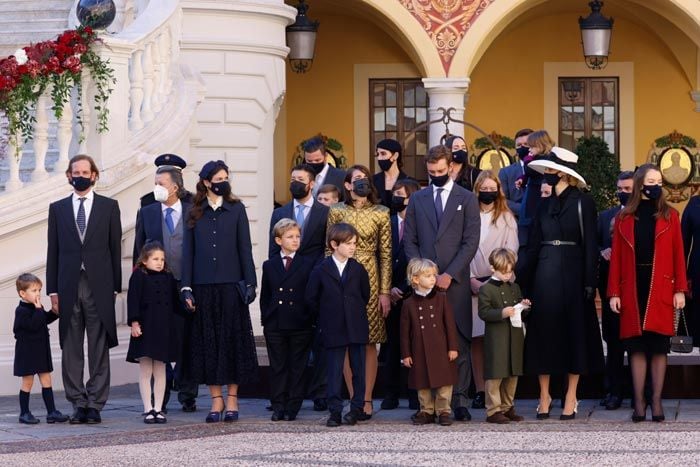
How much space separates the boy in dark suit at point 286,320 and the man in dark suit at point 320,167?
95 centimetres

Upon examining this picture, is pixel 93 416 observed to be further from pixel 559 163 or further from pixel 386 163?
pixel 559 163

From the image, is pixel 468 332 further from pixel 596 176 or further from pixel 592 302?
pixel 596 176

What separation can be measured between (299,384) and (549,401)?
1.49 meters

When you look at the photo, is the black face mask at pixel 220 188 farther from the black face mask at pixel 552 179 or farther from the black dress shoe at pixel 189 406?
the black face mask at pixel 552 179

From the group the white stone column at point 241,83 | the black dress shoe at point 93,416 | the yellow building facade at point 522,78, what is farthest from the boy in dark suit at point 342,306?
the yellow building facade at point 522,78

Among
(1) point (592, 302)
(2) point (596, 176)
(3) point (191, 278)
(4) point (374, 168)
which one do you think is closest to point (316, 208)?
(3) point (191, 278)

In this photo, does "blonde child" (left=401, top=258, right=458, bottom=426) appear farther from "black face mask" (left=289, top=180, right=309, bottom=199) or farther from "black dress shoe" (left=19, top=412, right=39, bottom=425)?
"black dress shoe" (left=19, top=412, right=39, bottom=425)

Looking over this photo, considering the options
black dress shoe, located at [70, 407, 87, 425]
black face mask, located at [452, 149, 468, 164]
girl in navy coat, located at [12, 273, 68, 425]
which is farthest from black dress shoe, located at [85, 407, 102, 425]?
black face mask, located at [452, 149, 468, 164]

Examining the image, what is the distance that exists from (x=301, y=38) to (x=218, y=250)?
7537mm

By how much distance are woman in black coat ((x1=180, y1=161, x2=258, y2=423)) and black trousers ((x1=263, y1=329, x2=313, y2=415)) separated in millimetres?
127

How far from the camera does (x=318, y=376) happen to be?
38.6ft

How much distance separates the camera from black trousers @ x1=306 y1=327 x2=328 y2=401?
38.5ft

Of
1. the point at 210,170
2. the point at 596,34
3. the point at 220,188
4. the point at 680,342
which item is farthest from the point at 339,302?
the point at 596,34

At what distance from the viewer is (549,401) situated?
1128 cm
